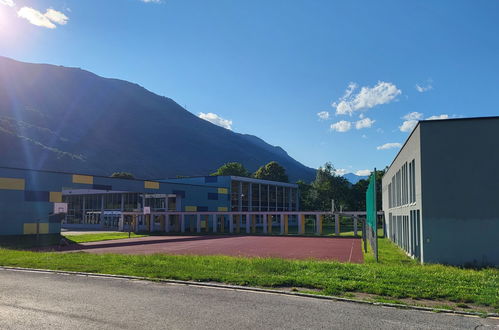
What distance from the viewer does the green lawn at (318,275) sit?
10.3 m

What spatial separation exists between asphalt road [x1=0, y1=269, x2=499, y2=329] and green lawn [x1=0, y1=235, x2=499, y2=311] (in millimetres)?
1304

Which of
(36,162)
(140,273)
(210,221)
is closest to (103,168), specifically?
(36,162)

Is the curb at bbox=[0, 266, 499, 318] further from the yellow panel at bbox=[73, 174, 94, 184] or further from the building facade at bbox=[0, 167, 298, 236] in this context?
the yellow panel at bbox=[73, 174, 94, 184]

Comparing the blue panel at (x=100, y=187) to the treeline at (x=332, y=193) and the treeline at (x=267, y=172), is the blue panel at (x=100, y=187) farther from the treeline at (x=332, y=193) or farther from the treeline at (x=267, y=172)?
the treeline at (x=267, y=172)

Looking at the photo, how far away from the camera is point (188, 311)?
876cm

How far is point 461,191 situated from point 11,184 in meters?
29.7

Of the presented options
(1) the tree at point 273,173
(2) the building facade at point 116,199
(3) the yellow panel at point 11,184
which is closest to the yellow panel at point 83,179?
(2) the building facade at point 116,199

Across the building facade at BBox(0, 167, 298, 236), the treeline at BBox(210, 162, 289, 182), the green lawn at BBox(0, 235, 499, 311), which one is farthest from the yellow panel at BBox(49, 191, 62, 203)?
the treeline at BBox(210, 162, 289, 182)

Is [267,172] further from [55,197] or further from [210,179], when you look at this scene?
[55,197]

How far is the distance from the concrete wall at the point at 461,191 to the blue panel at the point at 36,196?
92.3ft

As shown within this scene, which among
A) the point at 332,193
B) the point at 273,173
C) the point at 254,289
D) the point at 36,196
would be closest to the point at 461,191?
the point at 254,289

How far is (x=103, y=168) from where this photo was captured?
17400 centimetres

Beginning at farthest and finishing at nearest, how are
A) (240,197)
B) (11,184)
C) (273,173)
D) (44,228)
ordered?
(273,173), (240,197), (44,228), (11,184)

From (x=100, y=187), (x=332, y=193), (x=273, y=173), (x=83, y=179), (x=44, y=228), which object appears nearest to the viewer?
(x=44, y=228)
